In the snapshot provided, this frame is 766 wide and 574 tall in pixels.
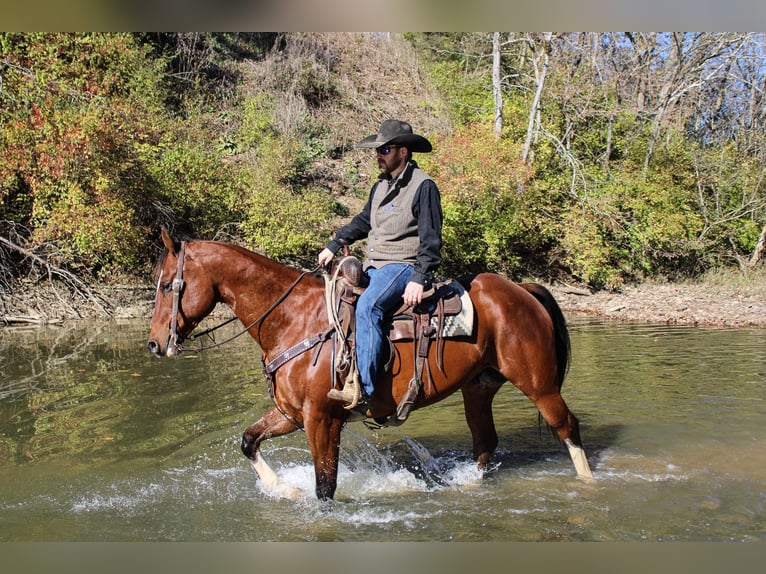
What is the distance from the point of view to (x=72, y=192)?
16.8 metres

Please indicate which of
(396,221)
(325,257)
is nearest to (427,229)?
(396,221)

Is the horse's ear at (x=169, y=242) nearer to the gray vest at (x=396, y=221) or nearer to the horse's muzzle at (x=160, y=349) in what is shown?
the horse's muzzle at (x=160, y=349)

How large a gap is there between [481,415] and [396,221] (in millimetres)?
2082

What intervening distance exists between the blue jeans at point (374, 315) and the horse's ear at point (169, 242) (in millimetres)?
1424

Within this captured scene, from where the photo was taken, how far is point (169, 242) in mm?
4898

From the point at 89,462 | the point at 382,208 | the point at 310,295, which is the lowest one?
the point at 89,462

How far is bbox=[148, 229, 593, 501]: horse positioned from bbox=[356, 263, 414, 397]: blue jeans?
238 millimetres

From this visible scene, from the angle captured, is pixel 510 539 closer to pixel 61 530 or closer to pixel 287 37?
pixel 61 530

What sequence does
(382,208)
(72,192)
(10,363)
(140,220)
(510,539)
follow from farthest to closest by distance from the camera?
1. (140,220)
2. (72,192)
3. (10,363)
4. (382,208)
5. (510,539)

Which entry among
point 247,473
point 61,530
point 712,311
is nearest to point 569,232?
point 712,311

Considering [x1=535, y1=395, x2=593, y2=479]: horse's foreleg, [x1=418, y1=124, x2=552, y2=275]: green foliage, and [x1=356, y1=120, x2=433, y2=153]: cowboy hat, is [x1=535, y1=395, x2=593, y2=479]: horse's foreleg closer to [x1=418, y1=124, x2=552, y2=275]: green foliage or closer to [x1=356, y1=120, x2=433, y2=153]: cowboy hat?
[x1=356, y1=120, x2=433, y2=153]: cowboy hat

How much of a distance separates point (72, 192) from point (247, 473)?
43.1ft

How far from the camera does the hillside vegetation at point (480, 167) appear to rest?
55.8 ft

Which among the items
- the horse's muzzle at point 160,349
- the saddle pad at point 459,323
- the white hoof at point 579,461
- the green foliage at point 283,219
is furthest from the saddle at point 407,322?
the green foliage at point 283,219
